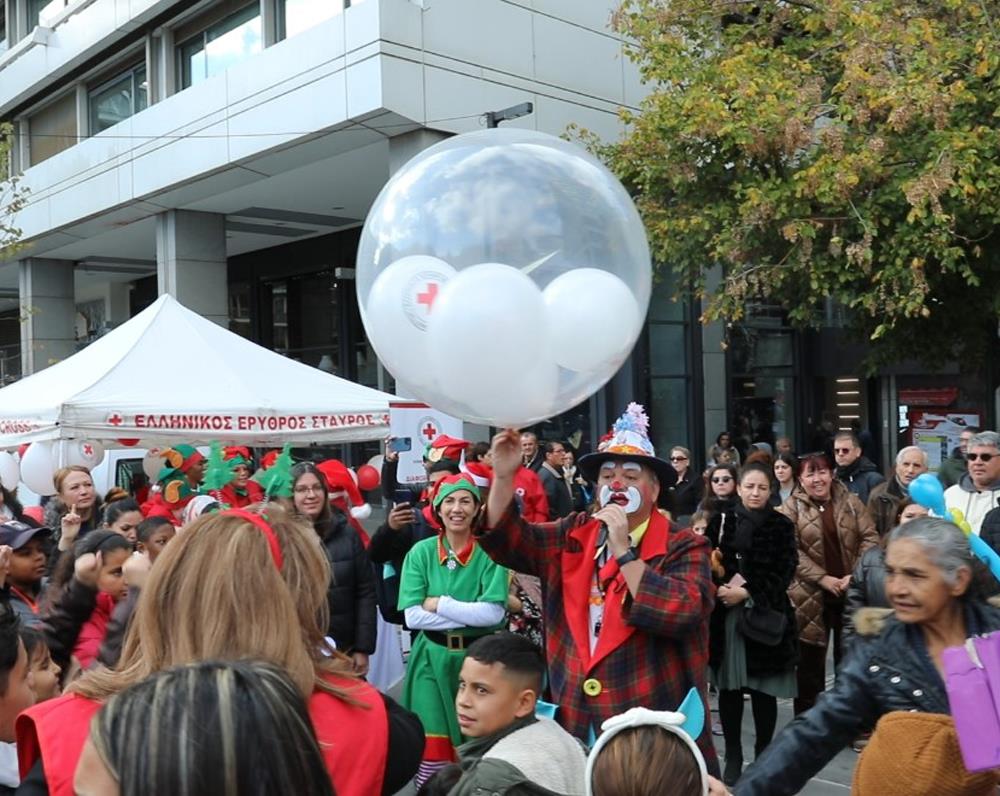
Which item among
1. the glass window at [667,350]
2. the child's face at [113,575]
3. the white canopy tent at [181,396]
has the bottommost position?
the child's face at [113,575]

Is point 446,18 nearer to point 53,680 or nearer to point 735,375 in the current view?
point 735,375

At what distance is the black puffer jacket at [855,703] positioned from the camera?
7.88 feet

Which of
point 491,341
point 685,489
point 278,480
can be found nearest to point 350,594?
point 278,480

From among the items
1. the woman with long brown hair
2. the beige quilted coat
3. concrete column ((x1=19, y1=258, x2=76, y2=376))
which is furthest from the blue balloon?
concrete column ((x1=19, y1=258, x2=76, y2=376))

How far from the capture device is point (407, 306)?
281 centimetres

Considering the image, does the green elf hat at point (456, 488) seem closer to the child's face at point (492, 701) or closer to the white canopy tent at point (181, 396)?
the child's face at point (492, 701)

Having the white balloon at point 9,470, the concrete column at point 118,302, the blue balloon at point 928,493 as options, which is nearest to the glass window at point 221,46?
the white balloon at point 9,470

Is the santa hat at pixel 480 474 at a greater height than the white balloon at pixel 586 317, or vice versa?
the white balloon at pixel 586 317

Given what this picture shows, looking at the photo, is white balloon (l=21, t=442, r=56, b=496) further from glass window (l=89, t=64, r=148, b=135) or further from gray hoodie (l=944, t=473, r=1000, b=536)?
glass window (l=89, t=64, r=148, b=135)

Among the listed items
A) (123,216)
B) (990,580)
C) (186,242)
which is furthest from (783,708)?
(123,216)

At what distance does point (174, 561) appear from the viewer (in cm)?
192

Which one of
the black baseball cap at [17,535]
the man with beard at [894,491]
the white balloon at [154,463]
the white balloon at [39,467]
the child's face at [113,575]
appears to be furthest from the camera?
the white balloon at [154,463]

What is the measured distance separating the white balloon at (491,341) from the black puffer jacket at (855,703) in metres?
1.13

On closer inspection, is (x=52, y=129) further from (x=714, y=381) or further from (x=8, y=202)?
(x=714, y=381)
